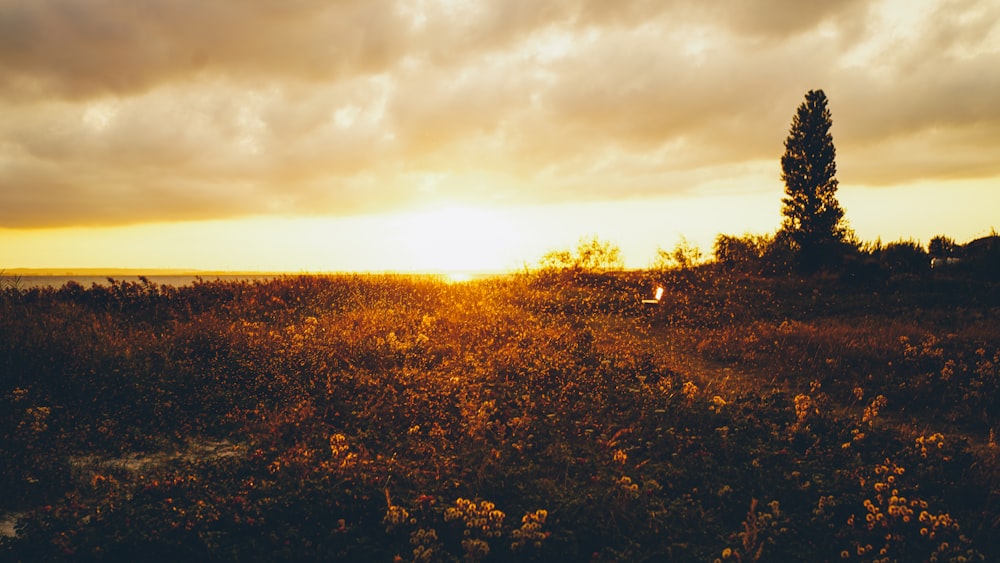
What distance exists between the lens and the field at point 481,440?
4926 millimetres

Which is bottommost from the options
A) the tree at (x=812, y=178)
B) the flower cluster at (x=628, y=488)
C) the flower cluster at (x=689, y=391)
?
the flower cluster at (x=628, y=488)

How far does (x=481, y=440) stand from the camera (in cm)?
715

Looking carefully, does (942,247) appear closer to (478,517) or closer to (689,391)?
(689,391)

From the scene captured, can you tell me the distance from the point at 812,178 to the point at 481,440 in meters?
45.7

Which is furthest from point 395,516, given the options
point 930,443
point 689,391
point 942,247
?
point 942,247

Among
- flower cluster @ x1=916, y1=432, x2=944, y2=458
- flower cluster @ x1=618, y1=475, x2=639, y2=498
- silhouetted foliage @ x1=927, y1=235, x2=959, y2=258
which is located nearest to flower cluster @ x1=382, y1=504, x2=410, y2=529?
flower cluster @ x1=618, y1=475, x2=639, y2=498

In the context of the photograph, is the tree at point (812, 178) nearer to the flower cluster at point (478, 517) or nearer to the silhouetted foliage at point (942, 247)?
Answer: the silhouetted foliage at point (942, 247)

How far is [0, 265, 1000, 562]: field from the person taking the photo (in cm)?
493

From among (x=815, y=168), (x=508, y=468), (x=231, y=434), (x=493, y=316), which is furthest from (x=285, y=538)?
(x=815, y=168)

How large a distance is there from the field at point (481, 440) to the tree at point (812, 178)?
3080 cm

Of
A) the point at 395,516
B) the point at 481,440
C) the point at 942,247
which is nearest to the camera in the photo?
the point at 395,516

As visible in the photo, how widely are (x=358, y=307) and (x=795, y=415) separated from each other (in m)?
13.4

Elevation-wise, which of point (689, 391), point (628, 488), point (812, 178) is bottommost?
point (628, 488)

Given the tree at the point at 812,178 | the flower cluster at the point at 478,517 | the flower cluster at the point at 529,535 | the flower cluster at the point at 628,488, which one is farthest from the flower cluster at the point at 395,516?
the tree at the point at 812,178
